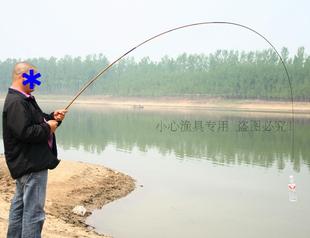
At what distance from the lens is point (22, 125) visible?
3.67m

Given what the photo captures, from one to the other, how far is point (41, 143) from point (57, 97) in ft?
376

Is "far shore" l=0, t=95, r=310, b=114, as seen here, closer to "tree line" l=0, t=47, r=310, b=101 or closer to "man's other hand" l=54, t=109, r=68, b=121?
"tree line" l=0, t=47, r=310, b=101

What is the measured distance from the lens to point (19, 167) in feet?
12.5

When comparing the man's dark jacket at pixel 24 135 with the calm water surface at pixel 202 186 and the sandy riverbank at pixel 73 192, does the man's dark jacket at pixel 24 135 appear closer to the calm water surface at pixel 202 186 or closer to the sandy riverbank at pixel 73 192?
the sandy riverbank at pixel 73 192

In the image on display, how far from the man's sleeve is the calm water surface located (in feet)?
16.9

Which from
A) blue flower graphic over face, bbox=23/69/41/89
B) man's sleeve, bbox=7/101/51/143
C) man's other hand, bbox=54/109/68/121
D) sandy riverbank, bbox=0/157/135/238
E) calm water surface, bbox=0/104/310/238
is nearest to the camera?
man's sleeve, bbox=7/101/51/143

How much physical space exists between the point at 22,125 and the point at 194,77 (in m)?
102

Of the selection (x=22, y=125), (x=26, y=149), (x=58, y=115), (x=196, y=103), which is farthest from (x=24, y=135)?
(x=196, y=103)

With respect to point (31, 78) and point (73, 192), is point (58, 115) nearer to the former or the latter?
point (31, 78)

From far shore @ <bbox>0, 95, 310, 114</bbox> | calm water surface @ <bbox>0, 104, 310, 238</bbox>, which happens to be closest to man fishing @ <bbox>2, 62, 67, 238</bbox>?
calm water surface @ <bbox>0, 104, 310, 238</bbox>

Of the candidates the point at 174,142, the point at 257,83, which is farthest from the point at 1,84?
the point at 174,142

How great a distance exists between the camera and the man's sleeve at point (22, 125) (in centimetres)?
368

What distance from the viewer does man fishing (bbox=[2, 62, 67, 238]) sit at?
12.2 feet

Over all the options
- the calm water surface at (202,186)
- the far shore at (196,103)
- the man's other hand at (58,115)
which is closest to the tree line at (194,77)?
the far shore at (196,103)
